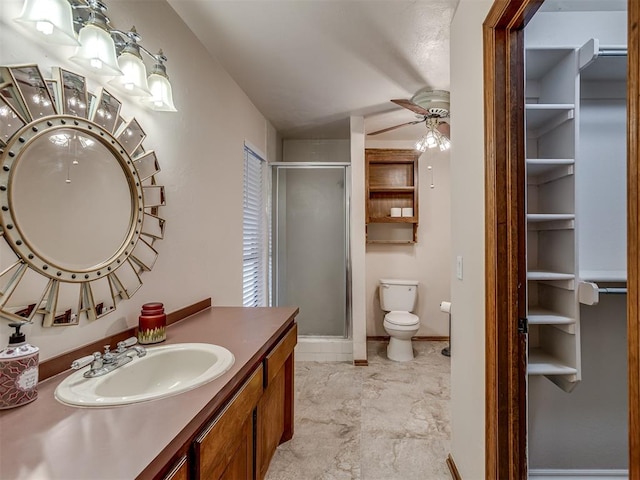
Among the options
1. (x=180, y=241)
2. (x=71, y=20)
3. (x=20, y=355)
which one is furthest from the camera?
(x=180, y=241)

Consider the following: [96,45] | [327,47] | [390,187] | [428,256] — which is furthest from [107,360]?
[428,256]

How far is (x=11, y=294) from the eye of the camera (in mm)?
968

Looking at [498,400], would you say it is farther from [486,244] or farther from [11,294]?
[11,294]

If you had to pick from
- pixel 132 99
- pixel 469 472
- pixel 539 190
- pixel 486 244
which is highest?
pixel 132 99

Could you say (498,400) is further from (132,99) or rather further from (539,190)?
(132,99)

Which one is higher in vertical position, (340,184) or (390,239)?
(340,184)

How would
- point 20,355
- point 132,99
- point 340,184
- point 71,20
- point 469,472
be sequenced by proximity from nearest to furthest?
1. point 20,355
2. point 71,20
3. point 132,99
4. point 469,472
5. point 340,184

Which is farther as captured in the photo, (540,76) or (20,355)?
(540,76)

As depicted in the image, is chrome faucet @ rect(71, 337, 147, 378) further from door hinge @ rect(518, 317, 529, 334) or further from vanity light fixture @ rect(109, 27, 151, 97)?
door hinge @ rect(518, 317, 529, 334)

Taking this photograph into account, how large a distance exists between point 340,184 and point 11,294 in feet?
9.85

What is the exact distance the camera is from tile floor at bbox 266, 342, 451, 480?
6.12 ft

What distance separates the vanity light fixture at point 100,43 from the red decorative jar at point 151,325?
0.94 m

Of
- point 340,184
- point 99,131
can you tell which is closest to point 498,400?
point 99,131

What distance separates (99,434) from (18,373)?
1.09ft
